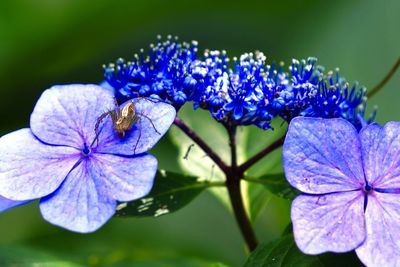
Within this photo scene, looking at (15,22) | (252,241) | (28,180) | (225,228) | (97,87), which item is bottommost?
(225,228)

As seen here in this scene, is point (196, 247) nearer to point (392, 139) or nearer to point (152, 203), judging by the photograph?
point (152, 203)

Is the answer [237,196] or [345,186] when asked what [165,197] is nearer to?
[237,196]

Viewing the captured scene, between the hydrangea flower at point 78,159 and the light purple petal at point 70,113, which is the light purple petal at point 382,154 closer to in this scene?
the hydrangea flower at point 78,159

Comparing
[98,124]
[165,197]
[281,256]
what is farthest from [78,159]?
[281,256]

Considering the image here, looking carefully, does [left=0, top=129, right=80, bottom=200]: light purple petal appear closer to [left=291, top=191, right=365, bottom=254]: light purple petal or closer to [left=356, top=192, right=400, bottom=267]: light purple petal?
[left=291, top=191, right=365, bottom=254]: light purple petal

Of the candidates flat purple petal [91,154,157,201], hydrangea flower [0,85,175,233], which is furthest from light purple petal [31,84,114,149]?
flat purple petal [91,154,157,201]

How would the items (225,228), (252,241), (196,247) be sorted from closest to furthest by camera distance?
1. (252,241)
2. (196,247)
3. (225,228)

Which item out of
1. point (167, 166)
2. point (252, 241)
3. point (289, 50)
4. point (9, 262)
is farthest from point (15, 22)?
point (252, 241)
